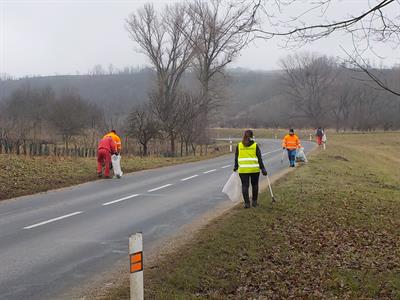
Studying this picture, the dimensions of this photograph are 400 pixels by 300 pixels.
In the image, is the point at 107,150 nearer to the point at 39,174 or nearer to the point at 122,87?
the point at 39,174

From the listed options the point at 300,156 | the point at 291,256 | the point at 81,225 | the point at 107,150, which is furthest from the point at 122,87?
the point at 291,256

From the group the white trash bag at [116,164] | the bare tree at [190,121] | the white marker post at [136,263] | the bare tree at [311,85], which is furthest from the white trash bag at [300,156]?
the bare tree at [311,85]

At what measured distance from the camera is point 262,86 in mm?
160375

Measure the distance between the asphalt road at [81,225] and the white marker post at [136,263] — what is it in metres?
1.50

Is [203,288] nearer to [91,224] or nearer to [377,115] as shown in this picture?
[91,224]

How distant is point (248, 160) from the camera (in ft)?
35.3

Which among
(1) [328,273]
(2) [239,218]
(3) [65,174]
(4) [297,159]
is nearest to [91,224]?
(2) [239,218]

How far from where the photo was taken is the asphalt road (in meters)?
6.19

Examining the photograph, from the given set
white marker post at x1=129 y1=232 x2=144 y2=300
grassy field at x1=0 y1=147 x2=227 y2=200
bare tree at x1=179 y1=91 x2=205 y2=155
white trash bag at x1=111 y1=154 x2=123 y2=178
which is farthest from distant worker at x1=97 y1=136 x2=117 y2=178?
bare tree at x1=179 y1=91 x2=205 y2=155

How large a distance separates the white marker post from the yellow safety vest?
6583mm

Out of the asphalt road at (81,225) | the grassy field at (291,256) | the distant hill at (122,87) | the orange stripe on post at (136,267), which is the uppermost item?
the distant hill at (122,87)

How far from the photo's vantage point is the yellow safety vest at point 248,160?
10750 millimetres

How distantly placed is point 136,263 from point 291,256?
155 inches

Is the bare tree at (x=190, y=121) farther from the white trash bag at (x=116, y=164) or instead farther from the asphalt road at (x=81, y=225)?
the asphalt road at (x=81, y=225)
